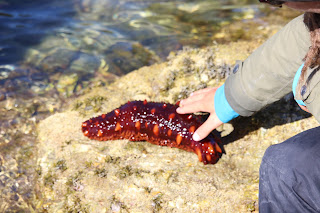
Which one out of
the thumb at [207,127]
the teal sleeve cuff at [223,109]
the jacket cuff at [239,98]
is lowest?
the thumb at [207,127]

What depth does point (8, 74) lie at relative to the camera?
14.8 feet

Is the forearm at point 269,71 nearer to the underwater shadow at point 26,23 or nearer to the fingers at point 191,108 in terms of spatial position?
the fingers at point 191,108

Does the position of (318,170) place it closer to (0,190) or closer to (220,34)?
(0,190)

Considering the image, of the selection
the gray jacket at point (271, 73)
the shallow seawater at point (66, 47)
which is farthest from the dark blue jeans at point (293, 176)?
the shallow seawater at point (66, 47)

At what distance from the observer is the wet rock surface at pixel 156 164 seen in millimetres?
2516

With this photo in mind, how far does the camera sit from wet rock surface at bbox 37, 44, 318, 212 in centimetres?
252

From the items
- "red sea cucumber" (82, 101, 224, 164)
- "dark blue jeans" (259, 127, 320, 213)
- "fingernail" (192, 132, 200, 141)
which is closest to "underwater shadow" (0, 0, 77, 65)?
"red sea cucumber" (82, 101, 224, 164)

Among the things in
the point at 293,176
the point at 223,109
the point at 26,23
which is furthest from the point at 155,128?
the point at 26,23

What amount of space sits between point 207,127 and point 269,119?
33.0 inches

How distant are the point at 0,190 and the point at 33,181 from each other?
32 centimetres

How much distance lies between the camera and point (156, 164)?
285 centimetres

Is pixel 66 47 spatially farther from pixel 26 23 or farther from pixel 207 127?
pixel 207 127

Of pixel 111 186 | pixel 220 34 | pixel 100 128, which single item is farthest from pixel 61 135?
pixel 220 34

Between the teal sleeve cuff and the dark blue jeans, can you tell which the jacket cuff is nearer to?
the teal sleeve cuff
